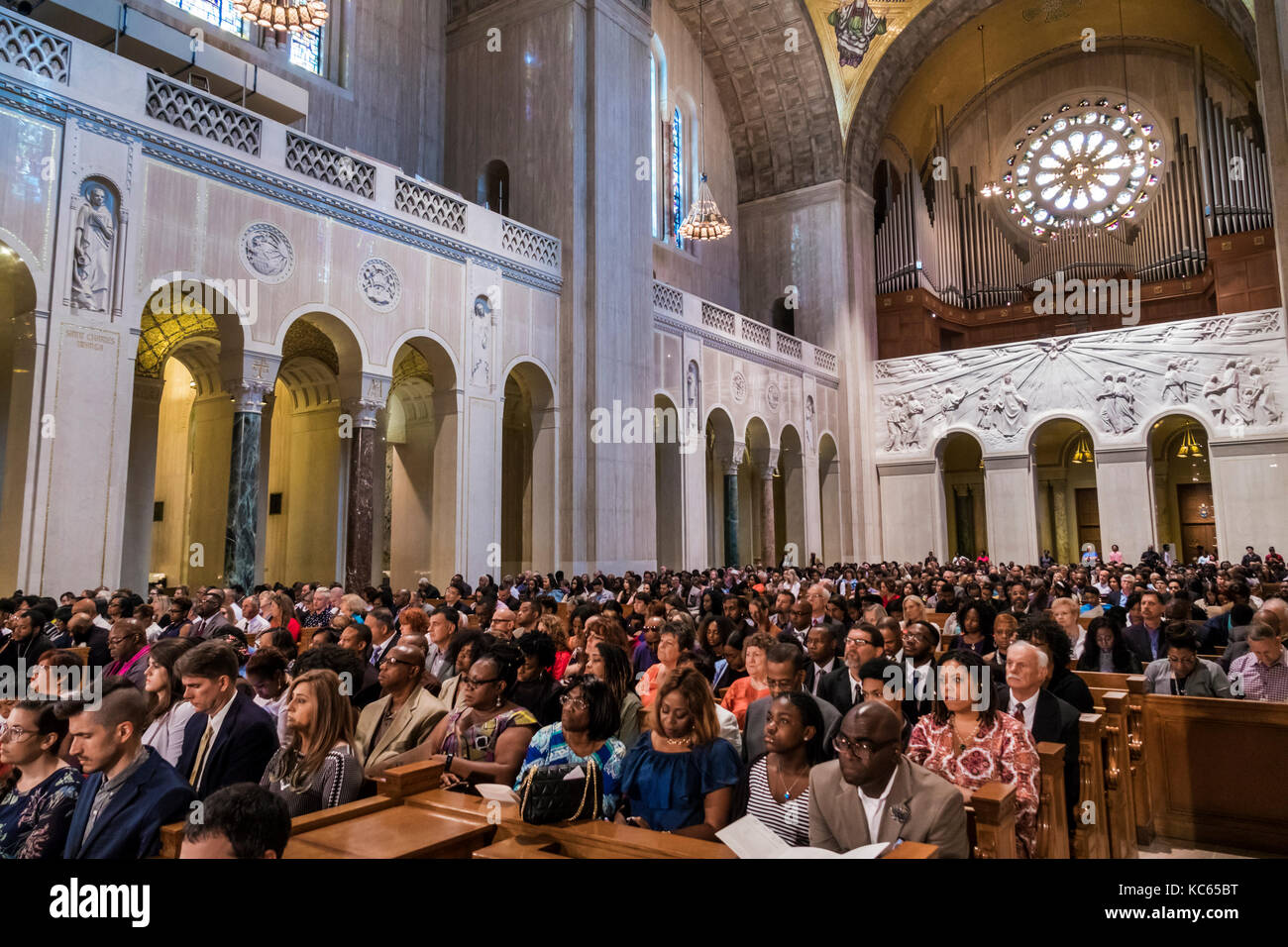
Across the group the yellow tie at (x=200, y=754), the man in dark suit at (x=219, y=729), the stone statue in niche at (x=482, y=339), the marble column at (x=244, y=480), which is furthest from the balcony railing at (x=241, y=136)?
the yellow tie at (x=200, y=754)

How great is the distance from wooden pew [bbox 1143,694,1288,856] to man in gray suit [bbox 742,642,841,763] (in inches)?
95.2

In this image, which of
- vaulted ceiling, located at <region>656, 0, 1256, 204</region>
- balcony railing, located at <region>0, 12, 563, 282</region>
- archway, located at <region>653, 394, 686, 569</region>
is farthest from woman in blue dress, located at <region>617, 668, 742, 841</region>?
vaulted ceiling, located at <region>656, 0, 1256, 204</region>

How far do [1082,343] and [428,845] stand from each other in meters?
21.9

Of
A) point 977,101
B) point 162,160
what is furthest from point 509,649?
→ point 977,101

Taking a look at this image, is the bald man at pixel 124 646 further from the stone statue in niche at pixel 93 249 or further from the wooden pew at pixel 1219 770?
the wooden pew at pixel 1219 770

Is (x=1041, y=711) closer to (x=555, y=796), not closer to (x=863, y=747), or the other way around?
(x=863, y=747)

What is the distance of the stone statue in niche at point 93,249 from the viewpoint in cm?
876

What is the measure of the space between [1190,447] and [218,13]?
24.5m

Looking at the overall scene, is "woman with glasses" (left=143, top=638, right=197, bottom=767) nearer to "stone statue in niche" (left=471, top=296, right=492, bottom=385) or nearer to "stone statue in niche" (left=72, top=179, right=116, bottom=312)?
"stone statue in niche" (left=72, top=179, right=116, bottom=312)

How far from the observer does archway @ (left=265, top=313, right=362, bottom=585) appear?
46.9ft

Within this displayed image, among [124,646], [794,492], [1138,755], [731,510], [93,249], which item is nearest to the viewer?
[1138,755]

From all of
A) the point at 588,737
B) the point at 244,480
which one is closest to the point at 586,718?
the point at 588,737

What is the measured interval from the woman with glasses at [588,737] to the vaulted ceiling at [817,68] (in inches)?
844

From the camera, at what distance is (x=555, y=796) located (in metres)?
2.55
